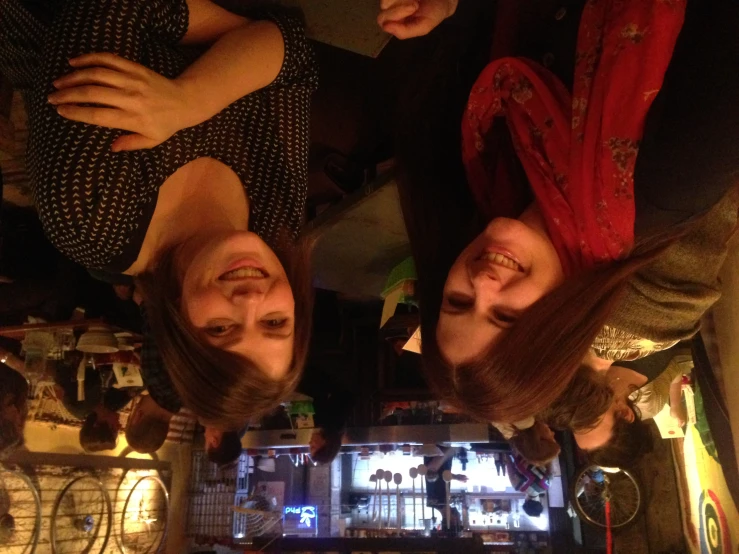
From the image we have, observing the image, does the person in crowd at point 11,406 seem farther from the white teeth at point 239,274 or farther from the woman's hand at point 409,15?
the woman's hand at point 409,15

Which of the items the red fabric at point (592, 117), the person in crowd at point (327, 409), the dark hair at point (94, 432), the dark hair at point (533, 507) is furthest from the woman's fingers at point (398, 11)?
the dark hair at point (533, 507)

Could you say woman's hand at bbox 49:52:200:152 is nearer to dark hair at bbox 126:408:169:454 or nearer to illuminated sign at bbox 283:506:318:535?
dark hair at bbox 126:408:169:454

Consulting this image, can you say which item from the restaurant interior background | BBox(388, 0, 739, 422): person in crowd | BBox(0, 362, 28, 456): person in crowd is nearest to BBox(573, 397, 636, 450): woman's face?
the restaurant interior background

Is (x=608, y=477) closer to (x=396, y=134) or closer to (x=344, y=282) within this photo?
(x=344, y=282)

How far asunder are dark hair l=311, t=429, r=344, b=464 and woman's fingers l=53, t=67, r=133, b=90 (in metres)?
Result: 2.30

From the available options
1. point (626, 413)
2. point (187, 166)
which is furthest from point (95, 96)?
point (626, 413)

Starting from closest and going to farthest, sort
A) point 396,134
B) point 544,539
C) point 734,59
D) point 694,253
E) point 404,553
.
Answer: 1. point 734,59
2. point 694,253
3. point 396,134
4. point 404,553
5. point 544,539

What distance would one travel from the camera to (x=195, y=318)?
114 cm

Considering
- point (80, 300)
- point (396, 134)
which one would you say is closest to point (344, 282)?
point (396, 134)

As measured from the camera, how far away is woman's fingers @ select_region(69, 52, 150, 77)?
0.87 metres

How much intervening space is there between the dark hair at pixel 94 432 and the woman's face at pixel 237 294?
6.74ft

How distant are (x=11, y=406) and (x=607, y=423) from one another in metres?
2.41

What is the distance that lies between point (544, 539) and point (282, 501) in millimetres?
1880

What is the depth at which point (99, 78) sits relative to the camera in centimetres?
86
